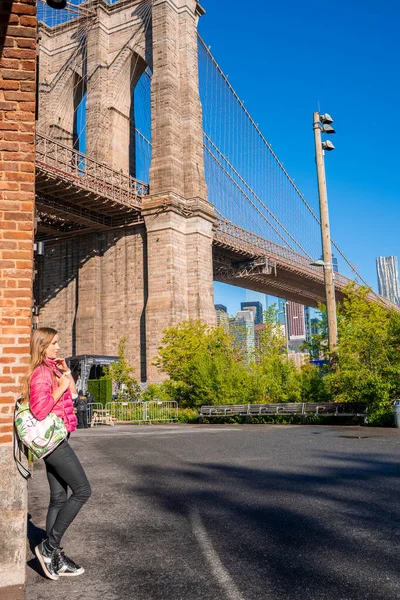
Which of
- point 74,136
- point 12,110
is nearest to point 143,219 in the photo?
point 74,136

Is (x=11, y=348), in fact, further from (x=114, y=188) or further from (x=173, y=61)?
(x=173, y=61)

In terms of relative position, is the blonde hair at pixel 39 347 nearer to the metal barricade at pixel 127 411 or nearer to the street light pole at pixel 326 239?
the street light pole at pixel 326 239

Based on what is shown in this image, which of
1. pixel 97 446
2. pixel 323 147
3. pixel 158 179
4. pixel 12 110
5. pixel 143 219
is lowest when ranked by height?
pixel 97 446

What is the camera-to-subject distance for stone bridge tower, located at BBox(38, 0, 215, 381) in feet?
115

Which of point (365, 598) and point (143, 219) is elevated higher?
point (143, 219)

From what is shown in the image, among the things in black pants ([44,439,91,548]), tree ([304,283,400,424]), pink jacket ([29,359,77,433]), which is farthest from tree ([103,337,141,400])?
black pants ([44,439,91,548])

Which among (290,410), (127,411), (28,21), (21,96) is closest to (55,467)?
(21,96)

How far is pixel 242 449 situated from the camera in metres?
9.91

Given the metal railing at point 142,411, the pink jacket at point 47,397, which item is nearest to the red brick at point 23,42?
the pink jacket at point 47,397

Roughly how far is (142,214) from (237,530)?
108ft

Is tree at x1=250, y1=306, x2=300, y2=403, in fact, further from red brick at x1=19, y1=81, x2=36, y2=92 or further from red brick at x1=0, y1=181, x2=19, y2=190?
red brick at x1=19, y1=81, x2=36, y2=92

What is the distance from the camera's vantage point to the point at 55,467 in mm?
3691

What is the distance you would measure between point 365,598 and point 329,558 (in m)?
0.69

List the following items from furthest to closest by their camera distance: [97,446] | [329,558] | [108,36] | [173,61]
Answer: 1. [108,36]
2. [173,61]
3. [97,446]
4. [329,558]
